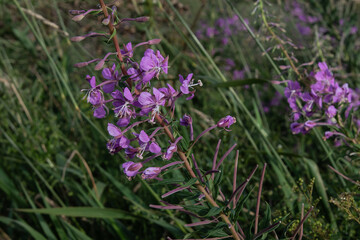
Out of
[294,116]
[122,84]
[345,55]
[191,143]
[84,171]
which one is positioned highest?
[122,84]

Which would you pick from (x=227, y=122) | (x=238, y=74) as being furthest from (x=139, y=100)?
(x=238, y=74)

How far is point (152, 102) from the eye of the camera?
93 centimetres

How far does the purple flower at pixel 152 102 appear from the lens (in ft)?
3.01

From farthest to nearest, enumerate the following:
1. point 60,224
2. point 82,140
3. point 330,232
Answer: point 82,140 → point 60,224 → point 330,232

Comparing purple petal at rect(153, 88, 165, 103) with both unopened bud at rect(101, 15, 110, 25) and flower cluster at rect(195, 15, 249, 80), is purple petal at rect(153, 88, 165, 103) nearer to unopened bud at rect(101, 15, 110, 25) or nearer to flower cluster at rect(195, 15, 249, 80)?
unopened bud at rect(101, 15, 110, 25)

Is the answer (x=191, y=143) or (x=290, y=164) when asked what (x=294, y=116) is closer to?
(x=290, y=164)

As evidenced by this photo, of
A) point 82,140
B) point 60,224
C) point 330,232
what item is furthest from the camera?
point 82,140

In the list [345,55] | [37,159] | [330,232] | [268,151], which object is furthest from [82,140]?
[345,55]

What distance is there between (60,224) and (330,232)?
3.98ft

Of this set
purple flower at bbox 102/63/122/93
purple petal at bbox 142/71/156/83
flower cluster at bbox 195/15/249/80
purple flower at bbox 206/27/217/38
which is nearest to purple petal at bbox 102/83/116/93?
purple flower at bbox 102/63/122/93

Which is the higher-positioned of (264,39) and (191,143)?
(191,143)

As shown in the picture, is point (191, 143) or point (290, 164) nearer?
point (191, 143)

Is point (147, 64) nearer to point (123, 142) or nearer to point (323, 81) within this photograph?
point (123, 142)

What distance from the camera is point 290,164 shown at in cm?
188
